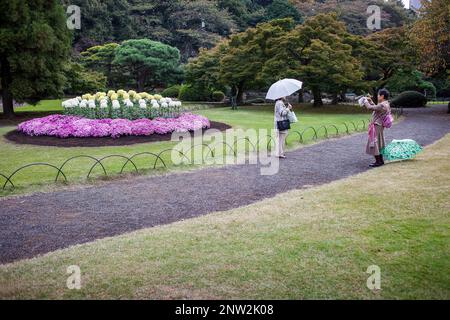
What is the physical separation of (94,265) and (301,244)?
2.32 m

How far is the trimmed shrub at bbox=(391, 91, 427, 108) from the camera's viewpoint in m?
30.2

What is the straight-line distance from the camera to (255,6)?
154 feet

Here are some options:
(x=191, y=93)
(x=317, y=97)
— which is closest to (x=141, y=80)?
(x=191, y=93)

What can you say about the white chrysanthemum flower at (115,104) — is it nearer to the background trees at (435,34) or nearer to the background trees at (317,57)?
the background trees at (317,57)

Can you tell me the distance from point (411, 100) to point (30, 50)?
2617cm

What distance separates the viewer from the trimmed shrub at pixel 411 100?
30.2m

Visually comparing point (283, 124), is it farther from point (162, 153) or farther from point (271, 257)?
point (271, 257)

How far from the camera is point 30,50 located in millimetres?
20844

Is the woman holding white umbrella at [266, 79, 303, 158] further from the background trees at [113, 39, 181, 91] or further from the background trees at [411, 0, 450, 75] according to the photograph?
the background trees at [113, 39, 181, 91]

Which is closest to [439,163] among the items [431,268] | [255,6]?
[431,268]

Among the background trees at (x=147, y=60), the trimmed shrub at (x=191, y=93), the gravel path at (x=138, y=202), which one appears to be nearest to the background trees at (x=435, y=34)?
the gravel path at (x=138, y=202)

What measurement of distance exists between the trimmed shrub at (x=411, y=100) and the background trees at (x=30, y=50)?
79.1 ft
